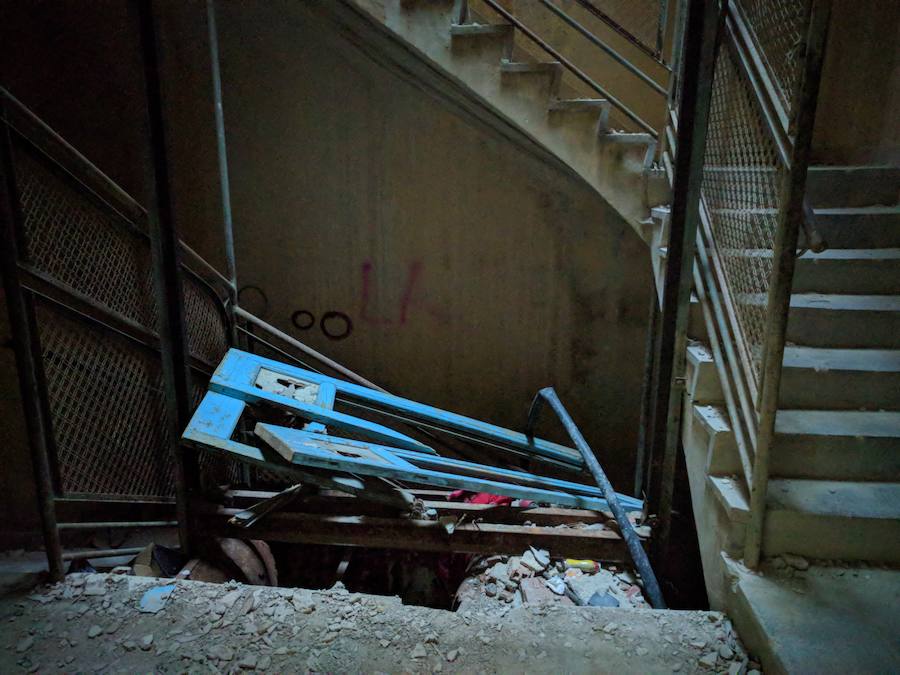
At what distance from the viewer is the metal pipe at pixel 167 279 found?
100 inches

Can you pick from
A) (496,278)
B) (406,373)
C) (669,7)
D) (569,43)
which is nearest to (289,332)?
(406,373)

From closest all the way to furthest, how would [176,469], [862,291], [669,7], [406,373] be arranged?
[176,469]
[862,291]
[669,7]
[406,373]

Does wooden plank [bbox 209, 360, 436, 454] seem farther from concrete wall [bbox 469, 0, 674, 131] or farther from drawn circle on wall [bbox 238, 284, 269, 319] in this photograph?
concrete wall [bbox 469, 0, 674, 131]

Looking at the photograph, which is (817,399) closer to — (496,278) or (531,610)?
(531,610)

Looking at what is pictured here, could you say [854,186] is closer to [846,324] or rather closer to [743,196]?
[846,324]

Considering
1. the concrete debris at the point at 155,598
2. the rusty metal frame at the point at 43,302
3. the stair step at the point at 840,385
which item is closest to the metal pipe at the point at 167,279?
the rusty metal frame at the point at 43,302

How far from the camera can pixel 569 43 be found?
5289mm

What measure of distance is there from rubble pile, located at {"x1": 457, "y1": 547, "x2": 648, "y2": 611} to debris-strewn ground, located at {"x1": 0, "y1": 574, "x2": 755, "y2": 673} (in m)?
0.47

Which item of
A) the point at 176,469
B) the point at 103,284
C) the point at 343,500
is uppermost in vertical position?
the point at 103,284

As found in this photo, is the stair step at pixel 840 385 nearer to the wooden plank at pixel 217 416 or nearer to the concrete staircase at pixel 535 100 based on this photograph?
the concrete staircase at pixel 535 100

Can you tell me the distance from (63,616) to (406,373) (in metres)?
3.54

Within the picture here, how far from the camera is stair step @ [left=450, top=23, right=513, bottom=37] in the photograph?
376cm

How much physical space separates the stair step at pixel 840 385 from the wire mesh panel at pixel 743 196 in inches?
20.4

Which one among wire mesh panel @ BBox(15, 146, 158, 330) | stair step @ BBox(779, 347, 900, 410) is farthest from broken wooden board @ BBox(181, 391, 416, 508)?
stair step @ BBox(779, 347, 900, 410)
